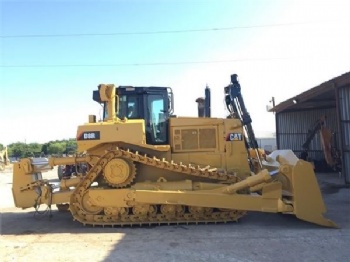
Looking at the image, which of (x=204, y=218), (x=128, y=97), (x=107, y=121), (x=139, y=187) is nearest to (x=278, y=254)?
(x=204, y=218)

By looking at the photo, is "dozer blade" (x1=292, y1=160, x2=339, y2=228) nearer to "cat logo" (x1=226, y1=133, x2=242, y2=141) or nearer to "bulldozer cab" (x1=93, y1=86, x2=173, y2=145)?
"cat logo" (x1=226, y1=133, x2=242, y2=141)

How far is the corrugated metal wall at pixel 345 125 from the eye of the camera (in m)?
13.3

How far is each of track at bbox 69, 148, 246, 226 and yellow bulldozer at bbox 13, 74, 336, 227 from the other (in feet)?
0.07

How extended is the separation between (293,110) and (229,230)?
1584 cm

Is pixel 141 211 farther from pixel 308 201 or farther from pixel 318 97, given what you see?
pixel 318 97

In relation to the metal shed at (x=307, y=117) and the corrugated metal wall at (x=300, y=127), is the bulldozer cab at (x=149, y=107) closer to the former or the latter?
the metal shed at (x=307, y=117)

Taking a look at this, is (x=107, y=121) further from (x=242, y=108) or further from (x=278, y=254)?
(x=278, y=254)

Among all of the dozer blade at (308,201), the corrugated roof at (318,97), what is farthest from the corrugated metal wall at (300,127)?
the dozer blade at (308,201)

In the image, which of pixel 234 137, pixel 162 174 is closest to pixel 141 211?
pixel 162 174

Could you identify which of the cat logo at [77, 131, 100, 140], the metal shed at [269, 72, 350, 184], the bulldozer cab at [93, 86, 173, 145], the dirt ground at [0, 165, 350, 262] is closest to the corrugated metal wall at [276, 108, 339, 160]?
the metal shed at [269, 72, 350, 184]

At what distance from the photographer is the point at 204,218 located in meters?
7.41

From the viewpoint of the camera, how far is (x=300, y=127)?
21.0m

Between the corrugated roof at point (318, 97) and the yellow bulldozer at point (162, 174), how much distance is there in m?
6.35

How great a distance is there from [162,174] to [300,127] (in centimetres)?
1536
